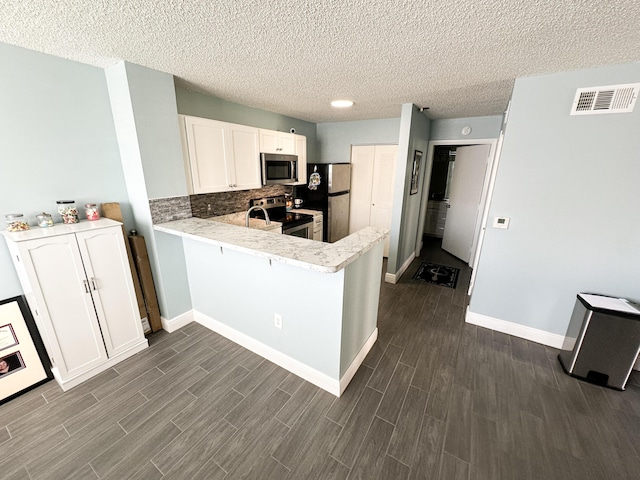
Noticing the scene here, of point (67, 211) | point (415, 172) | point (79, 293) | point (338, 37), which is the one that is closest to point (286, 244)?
point (338, 37)

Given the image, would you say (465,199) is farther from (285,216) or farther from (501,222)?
(285,216)

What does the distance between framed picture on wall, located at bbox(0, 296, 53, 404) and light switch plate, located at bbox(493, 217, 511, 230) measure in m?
4.01

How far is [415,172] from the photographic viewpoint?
12.4 ft

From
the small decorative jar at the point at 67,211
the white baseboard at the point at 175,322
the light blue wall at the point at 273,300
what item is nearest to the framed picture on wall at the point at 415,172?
the light blue wall at the point at 273,300

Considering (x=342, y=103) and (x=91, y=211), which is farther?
(x=342, y=103)

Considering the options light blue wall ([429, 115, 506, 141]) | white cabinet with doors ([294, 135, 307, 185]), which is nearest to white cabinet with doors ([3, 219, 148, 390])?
white cabinet with doors ([294, 135, 307, 185])

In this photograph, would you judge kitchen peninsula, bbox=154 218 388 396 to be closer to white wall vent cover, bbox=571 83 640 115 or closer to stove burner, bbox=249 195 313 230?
stove burner, bbox=249 195 313 230

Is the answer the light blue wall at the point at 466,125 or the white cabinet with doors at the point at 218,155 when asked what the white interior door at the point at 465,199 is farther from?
the white cabinet with doors at the point at 218,155

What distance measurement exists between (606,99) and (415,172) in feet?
6.66

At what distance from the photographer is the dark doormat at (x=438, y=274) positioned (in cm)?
375

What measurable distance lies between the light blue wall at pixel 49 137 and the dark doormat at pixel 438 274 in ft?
13.2

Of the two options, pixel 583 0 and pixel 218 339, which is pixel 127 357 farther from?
pixel 583 0

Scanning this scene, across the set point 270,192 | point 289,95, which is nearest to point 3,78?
point 289,95

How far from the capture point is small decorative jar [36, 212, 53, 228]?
6.01 ft
